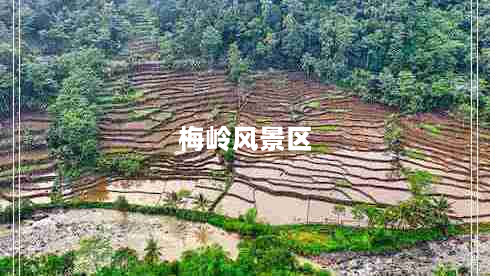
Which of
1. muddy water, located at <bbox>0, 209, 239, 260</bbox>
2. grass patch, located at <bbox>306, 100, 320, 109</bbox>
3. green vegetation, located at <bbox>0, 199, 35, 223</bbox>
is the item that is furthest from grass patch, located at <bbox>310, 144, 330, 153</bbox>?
green vegetation, located at <bbox>0, 199, 35, 223</bbox>

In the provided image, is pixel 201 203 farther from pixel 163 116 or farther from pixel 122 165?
pixel 163 116

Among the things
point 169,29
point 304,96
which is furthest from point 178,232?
point 169,29

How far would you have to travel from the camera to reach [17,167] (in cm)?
1402

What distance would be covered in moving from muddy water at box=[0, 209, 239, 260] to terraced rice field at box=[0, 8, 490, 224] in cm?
80

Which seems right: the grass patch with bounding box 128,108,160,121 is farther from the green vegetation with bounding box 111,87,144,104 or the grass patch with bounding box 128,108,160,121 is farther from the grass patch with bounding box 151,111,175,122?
the green vegetation with bounding box 111,87,144,104

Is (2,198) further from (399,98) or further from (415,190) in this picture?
(399,98)

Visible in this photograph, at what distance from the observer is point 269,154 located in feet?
47.5

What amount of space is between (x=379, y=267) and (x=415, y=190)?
273 cm

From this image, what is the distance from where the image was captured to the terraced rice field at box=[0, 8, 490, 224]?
12.5m

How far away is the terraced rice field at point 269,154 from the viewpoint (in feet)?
40.9

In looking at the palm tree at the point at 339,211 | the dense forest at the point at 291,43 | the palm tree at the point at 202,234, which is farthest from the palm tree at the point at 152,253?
the dense forest at the point at 291,43

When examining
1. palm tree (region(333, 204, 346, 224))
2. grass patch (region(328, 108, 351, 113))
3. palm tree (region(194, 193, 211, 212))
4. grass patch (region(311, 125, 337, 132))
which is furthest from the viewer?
grass patch (region(328, 108, 351, 113))

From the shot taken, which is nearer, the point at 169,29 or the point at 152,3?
the point at 169,29

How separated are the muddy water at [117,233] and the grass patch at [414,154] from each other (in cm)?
571
